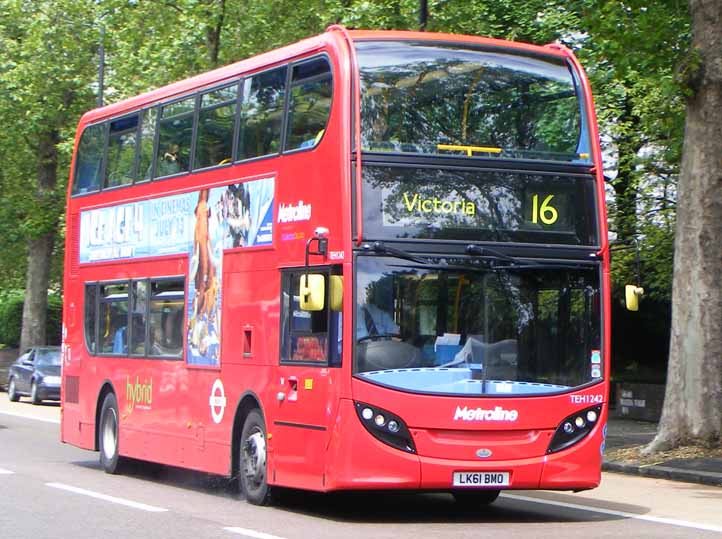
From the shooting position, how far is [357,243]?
12.1m

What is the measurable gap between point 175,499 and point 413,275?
405 centimetres

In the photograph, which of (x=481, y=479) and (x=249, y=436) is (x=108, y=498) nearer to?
(x=249, y=436)

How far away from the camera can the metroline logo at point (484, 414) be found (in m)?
12.2

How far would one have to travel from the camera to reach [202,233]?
50.9ft

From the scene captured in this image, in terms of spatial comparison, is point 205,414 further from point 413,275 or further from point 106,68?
point 106,68

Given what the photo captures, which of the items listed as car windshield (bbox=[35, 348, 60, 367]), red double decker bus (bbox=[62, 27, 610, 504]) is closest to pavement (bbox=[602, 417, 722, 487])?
red double decker bus (bbox=[62, 27, 610, 504])

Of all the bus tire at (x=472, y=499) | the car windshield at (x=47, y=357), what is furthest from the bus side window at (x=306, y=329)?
the car windshield at (x=47, y=357)

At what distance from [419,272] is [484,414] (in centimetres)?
134

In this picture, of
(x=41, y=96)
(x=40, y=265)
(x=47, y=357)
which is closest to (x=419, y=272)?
(x=47, y=357)

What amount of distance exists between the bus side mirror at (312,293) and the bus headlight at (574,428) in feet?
7.82

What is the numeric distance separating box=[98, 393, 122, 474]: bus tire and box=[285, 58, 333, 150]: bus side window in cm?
600

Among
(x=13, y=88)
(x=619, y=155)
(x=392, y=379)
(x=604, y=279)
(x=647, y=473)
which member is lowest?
(x=647, y=473)

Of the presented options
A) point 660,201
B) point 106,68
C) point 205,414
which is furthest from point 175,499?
point 106,68

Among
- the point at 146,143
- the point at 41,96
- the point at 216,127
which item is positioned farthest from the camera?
the point at 41,96
